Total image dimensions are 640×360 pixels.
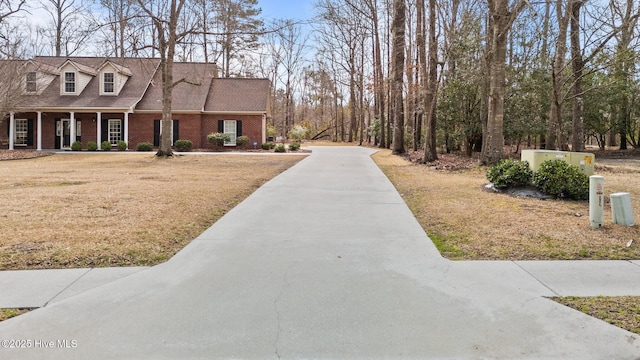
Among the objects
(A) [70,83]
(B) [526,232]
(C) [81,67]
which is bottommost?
(B) [526,232]

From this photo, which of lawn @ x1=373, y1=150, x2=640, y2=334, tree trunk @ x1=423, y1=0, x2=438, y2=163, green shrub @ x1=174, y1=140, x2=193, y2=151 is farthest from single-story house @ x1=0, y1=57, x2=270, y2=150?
lawn @ x1=373, y1=150, x2=640, y2=334

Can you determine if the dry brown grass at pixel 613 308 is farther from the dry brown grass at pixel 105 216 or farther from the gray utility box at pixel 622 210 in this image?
the dry brown grass at pixel 105 216

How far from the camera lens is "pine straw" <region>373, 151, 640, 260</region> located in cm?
564

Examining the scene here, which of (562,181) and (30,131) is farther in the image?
(30,131)

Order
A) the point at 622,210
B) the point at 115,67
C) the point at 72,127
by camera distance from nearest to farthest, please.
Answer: the point at 622,210 → the point at 72,127 → the point at 115,67

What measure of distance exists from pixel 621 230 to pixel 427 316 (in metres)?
4.47

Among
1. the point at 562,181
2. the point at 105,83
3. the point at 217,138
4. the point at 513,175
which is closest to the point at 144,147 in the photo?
the point at 217,138

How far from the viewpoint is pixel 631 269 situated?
4977mm

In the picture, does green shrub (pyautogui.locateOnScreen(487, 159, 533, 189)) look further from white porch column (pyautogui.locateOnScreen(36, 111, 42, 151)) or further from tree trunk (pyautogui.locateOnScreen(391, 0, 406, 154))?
white porch column (pyautogui.locateOnScreen(36, 111, 42, 151))

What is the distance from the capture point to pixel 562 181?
920 centimetres

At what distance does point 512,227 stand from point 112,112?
29482 mm

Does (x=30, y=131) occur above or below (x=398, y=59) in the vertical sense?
below

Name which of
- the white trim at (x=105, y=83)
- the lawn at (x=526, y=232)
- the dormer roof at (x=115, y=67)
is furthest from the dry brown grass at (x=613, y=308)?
the white trim at (x=105, y=83)

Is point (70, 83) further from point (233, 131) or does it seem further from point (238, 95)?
point (233, 131)
